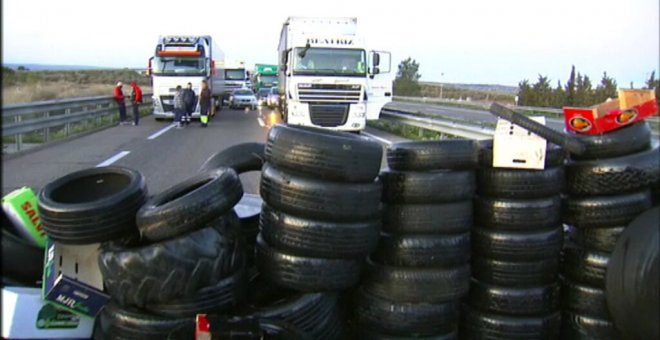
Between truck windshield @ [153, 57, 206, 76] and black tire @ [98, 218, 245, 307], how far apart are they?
2445 centimetres

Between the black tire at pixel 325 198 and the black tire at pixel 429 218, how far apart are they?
0.21 m

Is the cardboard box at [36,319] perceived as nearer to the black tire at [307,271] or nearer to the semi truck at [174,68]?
the black tire at [307,271]

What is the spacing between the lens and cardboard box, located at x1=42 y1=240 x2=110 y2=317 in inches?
116

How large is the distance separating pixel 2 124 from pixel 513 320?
3123mm

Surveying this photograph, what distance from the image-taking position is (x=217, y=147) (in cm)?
1558

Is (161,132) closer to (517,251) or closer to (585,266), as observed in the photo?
(517,251)

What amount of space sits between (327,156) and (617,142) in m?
1.69

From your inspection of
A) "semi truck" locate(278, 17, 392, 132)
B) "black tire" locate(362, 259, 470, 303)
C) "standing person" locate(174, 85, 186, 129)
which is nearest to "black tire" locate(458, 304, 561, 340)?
"black tire" locate(362, 259, 470, 303)

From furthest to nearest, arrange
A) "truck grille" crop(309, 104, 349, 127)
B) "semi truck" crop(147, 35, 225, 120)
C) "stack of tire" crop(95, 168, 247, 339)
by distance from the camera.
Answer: "semi truck" crop(147, 35, 225, 120) < "truck grille" crop(309, 104, 349, 127) < "stack of tire" crop(95, 168, 247, 339)

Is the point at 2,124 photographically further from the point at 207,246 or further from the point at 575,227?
the point at 575,227

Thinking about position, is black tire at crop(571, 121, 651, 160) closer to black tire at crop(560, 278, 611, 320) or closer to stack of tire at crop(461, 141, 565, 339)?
stack of tire at crop(461, 141, 565, 339)

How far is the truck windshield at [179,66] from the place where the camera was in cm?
2611

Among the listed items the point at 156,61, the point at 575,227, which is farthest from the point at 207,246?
the point at 156,61

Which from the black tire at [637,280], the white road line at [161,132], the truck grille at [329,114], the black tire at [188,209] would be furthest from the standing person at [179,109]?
the black tire at [637,280]
